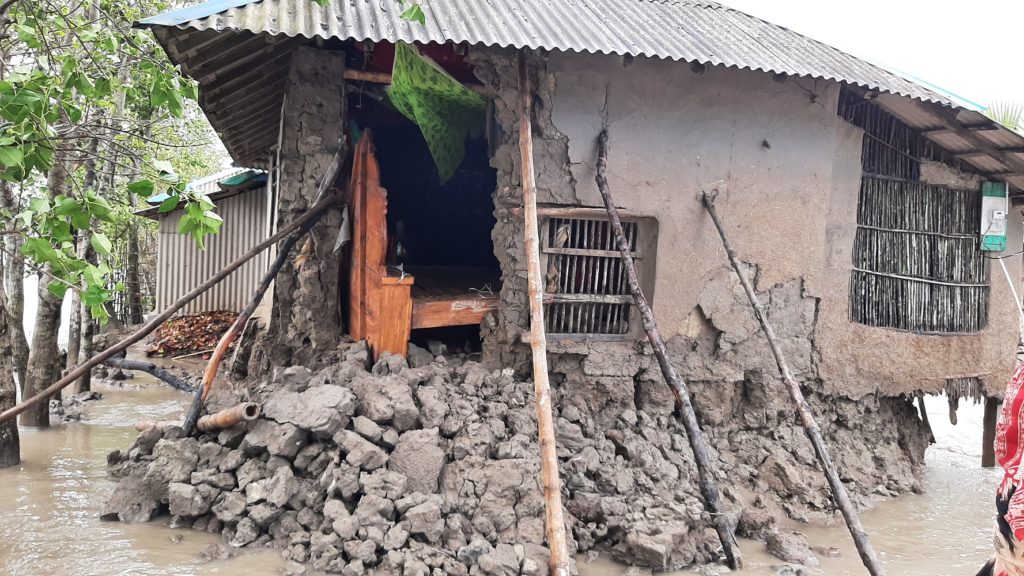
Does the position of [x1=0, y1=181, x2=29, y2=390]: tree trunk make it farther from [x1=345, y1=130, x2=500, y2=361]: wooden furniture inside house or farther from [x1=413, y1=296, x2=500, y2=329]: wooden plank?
[x1=413, y1=296, x2=500, y2=329]: wooden plank

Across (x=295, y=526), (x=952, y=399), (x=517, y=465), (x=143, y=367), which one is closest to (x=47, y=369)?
(x=143, y=367)

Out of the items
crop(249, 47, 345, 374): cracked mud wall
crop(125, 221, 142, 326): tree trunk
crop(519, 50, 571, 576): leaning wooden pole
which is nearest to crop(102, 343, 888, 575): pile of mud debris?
crop(519, 50, 571, 576): leaning wooden pole

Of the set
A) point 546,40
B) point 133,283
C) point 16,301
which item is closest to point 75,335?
point 16,301

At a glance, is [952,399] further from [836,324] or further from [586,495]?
[586,495]

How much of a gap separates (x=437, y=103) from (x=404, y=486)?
3257mm

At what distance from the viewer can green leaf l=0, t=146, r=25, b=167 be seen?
2383 mm

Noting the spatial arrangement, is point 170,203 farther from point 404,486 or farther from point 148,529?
point 148,529

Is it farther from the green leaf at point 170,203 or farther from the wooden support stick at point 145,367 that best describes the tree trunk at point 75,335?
the green leaf at point 170,203

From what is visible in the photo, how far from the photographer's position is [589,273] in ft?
19.3

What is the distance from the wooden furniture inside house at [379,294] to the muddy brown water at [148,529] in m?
2.03

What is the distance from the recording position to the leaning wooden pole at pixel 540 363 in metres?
3.75

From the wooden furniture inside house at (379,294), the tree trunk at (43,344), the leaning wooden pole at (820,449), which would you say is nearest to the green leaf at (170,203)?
the wooden furniture inside house at (379,294)

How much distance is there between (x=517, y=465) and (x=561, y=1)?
4605mm

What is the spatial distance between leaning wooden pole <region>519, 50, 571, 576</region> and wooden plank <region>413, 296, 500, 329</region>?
4.15ft
